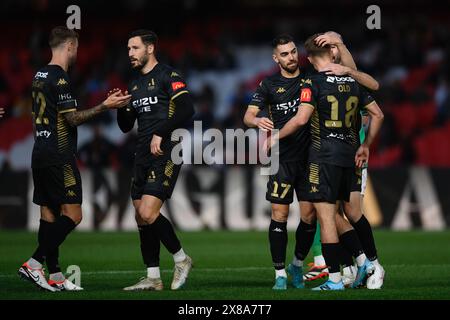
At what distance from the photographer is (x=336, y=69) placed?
9.41m

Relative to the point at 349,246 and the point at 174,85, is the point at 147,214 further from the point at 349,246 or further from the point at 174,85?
the point at 349,246

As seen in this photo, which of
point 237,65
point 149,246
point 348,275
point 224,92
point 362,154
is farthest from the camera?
point 237,65

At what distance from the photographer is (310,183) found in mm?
9477

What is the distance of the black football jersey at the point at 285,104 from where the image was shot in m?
9.90

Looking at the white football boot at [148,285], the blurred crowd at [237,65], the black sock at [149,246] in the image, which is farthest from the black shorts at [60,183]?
the blurred crowd at [237,65]

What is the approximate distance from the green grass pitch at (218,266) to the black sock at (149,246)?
0.30 metres

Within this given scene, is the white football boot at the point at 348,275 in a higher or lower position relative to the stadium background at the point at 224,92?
lower

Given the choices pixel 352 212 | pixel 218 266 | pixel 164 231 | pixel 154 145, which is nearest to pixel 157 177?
pixel 154 145

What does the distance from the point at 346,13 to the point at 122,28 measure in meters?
6.12

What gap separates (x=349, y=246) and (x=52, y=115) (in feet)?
10.3

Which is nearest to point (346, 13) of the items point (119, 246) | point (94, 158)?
point (94, 158)

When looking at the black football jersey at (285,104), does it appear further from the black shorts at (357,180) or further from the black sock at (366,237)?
the black sock at (366,237)

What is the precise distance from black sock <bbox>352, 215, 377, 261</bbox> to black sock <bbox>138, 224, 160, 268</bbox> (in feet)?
6.44
